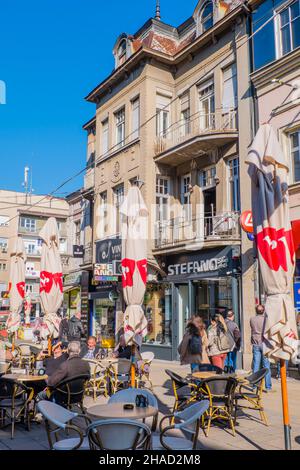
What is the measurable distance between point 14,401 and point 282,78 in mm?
11984

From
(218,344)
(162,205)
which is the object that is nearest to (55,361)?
(218,344)

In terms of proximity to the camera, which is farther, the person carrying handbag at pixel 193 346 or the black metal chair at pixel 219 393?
the person carrying handbag at pixel 193 346

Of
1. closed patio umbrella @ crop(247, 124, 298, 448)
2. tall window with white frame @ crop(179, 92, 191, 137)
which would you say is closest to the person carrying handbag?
closed patio umbrella @ crop(247, 124, 298, 448)

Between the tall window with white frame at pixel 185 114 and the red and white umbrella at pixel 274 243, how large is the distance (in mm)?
13581

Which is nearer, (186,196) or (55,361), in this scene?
(55,361)

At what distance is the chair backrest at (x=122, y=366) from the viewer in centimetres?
1013

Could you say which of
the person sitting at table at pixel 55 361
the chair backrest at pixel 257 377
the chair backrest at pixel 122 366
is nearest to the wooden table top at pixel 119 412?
the chair backrest at pixel 257 377

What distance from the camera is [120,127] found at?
2262 centimetres

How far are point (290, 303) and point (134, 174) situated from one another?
49.8ft

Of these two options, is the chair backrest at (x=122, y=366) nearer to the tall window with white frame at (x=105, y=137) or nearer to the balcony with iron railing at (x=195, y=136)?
the balcony with iron railing at (x=195, y=136)

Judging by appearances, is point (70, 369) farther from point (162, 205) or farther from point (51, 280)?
point (162, 205)

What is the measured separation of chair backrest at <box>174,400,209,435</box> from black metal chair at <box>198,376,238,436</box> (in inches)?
71.9

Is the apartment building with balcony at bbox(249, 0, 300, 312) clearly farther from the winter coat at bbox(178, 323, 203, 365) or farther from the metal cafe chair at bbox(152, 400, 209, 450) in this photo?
the metal cafe chair at bbox(152, 400, 209, 450)
